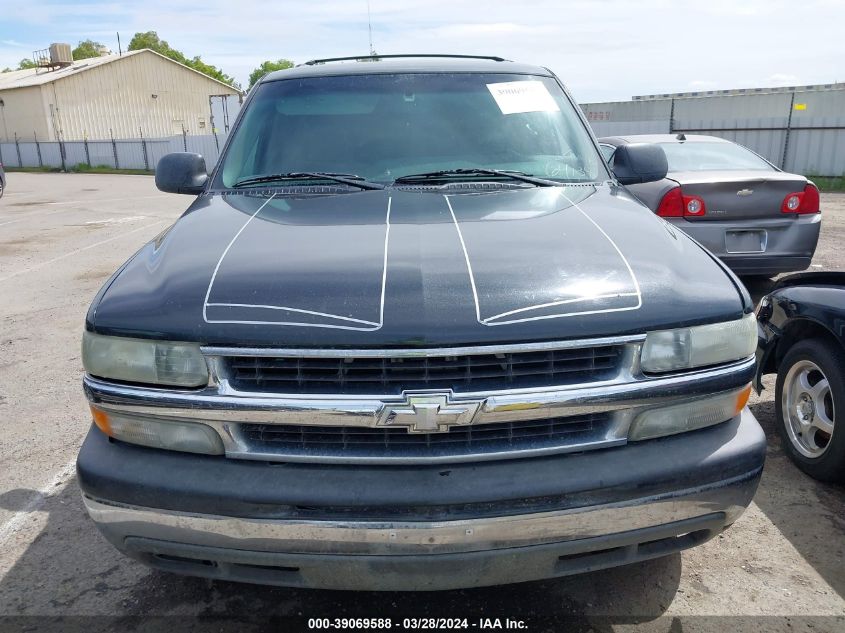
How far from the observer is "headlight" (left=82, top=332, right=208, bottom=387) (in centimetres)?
204

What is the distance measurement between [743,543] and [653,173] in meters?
1.76

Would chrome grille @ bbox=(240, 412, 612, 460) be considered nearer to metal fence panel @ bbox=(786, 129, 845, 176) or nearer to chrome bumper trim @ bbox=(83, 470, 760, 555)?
chrome bumper trim @ bbox=(83, 470, 760, 555)

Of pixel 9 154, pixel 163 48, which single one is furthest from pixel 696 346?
pixel 163 48

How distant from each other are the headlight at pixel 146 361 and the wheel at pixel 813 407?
8.73 feet

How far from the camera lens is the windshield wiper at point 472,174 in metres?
3.11

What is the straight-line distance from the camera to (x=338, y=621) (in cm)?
246

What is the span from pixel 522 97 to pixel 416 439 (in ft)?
6.95

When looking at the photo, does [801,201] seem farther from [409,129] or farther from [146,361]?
[146,361]

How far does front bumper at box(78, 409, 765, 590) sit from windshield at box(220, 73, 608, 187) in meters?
1.56

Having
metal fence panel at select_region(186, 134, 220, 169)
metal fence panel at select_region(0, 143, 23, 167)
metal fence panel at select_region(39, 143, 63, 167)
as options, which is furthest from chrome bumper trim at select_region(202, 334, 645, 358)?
metal fence panel at select_region(0, 143, 23, 167)

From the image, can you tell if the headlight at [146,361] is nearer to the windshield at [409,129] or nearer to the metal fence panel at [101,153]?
the windshield at [409,129]

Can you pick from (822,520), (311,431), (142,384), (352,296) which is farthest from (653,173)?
(142,384)

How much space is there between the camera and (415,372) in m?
1.98

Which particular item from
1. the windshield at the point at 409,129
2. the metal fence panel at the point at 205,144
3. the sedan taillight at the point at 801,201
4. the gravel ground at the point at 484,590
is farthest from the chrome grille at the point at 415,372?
the metal fence panel at the point at 205,144
